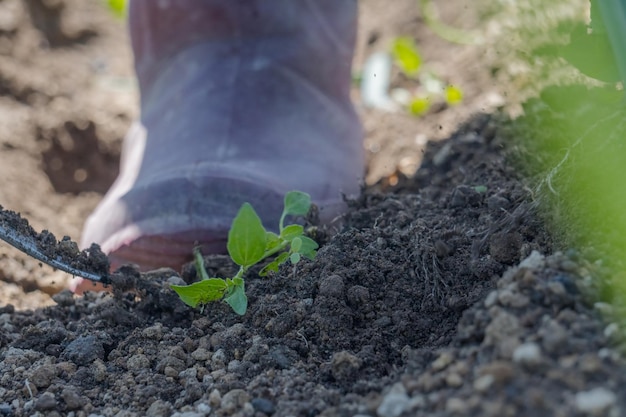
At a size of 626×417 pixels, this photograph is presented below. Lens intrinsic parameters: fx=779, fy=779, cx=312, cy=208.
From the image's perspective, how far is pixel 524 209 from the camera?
3.65ft

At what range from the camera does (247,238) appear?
3.57ft

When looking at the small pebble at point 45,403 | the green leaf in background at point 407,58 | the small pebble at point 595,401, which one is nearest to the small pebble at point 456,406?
the small pebble at point 595,401

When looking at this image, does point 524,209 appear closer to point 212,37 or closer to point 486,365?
point 486,365

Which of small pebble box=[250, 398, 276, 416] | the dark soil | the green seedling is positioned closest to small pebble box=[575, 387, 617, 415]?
the dark soil

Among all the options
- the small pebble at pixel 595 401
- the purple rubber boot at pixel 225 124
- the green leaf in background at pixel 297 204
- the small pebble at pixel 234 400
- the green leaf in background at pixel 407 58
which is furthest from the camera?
the green leaf in background at pixel 407 58

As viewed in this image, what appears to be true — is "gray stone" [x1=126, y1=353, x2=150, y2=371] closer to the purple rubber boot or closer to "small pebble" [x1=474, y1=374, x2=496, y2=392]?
the purple rubber boot

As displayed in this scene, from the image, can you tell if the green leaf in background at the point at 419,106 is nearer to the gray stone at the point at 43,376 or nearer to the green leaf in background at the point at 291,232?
the green leaf in background at the point at 291,232

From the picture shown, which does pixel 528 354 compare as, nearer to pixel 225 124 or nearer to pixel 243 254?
pixel 243 254

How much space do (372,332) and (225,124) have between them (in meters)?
0.75

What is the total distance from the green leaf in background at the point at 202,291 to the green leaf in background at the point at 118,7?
189 cm

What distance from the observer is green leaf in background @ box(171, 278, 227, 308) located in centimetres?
110

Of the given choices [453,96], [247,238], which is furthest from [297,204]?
[453,96]

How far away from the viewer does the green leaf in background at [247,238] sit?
1.07 metres

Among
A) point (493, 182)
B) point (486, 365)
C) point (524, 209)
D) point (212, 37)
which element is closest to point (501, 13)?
point (212, 37)
